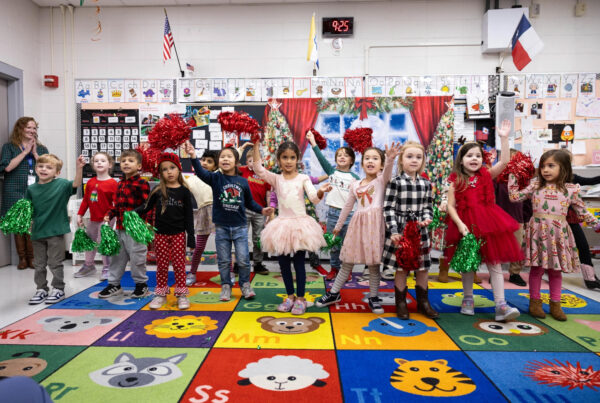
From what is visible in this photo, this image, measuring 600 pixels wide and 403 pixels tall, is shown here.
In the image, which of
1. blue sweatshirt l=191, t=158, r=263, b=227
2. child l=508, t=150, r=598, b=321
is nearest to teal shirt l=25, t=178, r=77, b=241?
blue sweatshirt l=191, t=158, r=263, b=227

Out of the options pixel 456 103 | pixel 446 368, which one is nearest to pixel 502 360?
pixel 446 368

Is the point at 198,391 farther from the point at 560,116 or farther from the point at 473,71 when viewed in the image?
the point at 560,116

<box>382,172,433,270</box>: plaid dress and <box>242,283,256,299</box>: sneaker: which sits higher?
<box>382,172,433,270</box>: plaid dress

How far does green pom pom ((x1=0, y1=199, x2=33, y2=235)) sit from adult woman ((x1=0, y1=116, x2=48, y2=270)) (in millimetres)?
1908

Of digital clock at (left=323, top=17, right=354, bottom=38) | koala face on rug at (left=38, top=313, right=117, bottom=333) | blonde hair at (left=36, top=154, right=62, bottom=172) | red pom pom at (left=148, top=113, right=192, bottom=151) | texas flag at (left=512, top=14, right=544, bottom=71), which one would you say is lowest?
koala face on rug at (left=38, top=313, right=117, bottom=333)

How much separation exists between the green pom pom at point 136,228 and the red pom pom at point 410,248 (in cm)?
211

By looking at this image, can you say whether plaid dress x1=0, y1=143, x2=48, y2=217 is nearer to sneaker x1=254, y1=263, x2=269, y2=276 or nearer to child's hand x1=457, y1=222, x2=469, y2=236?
sneaker x1=254, y1=263, x2=269, y2=276

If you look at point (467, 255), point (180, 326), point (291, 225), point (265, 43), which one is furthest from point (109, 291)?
point (265, 43)

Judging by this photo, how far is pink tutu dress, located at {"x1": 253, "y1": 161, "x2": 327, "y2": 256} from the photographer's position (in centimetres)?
304

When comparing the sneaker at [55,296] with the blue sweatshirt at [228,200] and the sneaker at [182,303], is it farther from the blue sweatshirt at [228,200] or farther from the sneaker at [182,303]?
the blue sweatshirt at [228,200]

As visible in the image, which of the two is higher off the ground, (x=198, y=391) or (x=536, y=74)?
(x=536, y=74)

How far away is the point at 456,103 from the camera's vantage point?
218 inches

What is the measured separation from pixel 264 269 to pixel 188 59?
3.39 meters

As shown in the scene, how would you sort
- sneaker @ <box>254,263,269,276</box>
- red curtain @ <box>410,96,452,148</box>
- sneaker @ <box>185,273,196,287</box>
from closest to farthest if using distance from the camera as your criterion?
sneaker @ <box>185,273,196,287</box> < sneaker @ <box>254,263,269,276</box> < red curtain @ <box>410,96,452,148</box>
